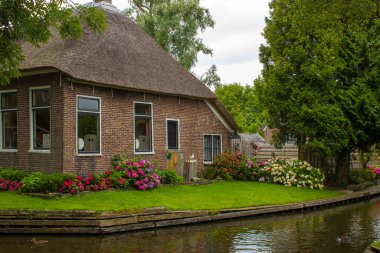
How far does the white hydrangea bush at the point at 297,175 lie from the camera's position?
21.8m

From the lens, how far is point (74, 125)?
1698cm

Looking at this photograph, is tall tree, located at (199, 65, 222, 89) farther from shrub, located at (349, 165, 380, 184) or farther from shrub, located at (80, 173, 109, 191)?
shrub, located at (80, 173, 109, 191)

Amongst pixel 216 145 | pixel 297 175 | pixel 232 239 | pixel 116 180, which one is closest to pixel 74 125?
pixel 116 180

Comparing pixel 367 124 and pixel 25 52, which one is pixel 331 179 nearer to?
pixel 367 124

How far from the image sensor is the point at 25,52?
60.7 feet

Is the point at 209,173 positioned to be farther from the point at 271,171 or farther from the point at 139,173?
the point at 139,173

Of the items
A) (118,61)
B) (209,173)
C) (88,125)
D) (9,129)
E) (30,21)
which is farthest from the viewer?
(209,173)

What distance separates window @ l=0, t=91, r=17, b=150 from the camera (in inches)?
715

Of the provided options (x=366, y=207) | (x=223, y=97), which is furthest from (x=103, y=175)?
(x=223, y=97)

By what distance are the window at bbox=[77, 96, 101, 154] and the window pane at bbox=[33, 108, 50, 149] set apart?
1.09 metres

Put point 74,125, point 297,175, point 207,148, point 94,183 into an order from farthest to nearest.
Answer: point 207,148
point 297,175
point 74,125
point 94,183

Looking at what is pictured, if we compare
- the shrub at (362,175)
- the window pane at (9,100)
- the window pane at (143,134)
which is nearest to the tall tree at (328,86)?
the shrub at (362,175)

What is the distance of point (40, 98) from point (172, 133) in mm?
6147

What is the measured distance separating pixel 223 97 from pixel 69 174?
177ft
